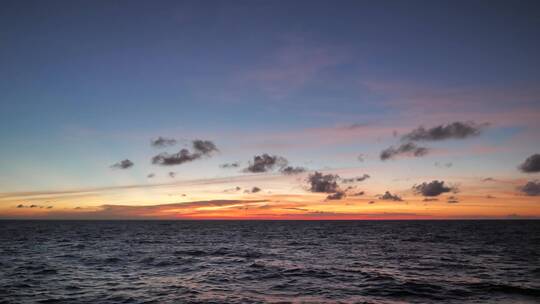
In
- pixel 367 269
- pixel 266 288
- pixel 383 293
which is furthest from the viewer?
pixel 367 269

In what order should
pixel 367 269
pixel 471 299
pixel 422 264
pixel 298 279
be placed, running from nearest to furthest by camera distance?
pixel 471 299, pixel 298 279, pixel 367 269, pixel 422 264

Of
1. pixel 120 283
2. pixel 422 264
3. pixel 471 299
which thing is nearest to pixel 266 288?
pixel 120 283

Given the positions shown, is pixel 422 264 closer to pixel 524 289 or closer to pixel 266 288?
pixel 524 289

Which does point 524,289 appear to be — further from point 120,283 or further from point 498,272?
point 120,283

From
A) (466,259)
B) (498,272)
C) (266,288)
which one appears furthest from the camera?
(466,259)

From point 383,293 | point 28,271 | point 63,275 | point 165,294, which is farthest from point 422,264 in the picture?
point 28,271

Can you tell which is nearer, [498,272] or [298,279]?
[298,279]

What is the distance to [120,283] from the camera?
1261 inches

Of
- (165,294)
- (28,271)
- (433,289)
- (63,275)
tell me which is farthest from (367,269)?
(28,271)

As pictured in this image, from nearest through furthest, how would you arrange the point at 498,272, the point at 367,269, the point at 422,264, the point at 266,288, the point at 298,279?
the point at 266,288 → the point at 298,279 → the point at 498,272 → the point at 367,269 → the point at 422,264

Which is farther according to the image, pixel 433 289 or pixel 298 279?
pixel 298 279

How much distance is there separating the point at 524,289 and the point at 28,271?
135ft

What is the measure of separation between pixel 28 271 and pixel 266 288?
75.8 feet

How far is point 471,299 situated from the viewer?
26641mm
